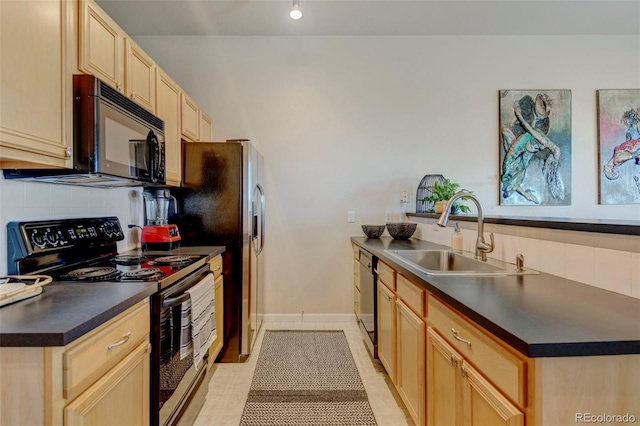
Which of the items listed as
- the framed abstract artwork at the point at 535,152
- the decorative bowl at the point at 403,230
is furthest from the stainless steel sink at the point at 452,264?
the framed abstract artwork at the point at 535,152

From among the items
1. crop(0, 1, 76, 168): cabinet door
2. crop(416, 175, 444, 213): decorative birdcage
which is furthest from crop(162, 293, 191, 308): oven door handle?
crop(416, 175, 444, 213): decorative birdcage

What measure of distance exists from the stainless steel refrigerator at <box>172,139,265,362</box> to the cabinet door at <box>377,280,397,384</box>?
1015 mm

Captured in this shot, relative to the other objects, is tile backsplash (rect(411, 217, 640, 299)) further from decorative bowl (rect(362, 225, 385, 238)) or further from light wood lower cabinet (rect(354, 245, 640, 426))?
decorative bowl (rect(362, 225, 385, 238))

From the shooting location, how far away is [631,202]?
128 inches

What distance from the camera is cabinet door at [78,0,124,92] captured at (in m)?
1.41

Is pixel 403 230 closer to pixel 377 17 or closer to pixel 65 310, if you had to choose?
pixel 377 17

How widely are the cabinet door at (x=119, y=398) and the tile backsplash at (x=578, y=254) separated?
1.73m

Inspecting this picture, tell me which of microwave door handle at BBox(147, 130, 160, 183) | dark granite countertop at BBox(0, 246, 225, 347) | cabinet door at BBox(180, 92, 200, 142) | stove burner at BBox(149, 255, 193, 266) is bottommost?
dark granite countertop at BBox(0, 246, 225, 347)

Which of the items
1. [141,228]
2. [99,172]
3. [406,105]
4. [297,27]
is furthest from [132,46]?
[406,105]

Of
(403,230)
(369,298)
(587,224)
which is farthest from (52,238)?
(403,230)

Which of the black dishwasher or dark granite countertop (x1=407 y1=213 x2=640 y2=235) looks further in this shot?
the black dishwasher

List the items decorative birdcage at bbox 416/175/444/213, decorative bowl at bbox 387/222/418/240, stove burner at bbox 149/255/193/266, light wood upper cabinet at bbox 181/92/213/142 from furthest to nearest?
1. decorative birdcage at bbox 416/175/444/213
2. decorative bowl at bbox 387/222/418/240
3. light wood upper cabinet at bbox 181/92/213/142
4. stove burner at bbox 149/255/193/266

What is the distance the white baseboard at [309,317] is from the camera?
3295mm

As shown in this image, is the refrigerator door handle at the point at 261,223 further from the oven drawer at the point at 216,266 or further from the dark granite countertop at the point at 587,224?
the dark granite countertop at the point at 587,224
